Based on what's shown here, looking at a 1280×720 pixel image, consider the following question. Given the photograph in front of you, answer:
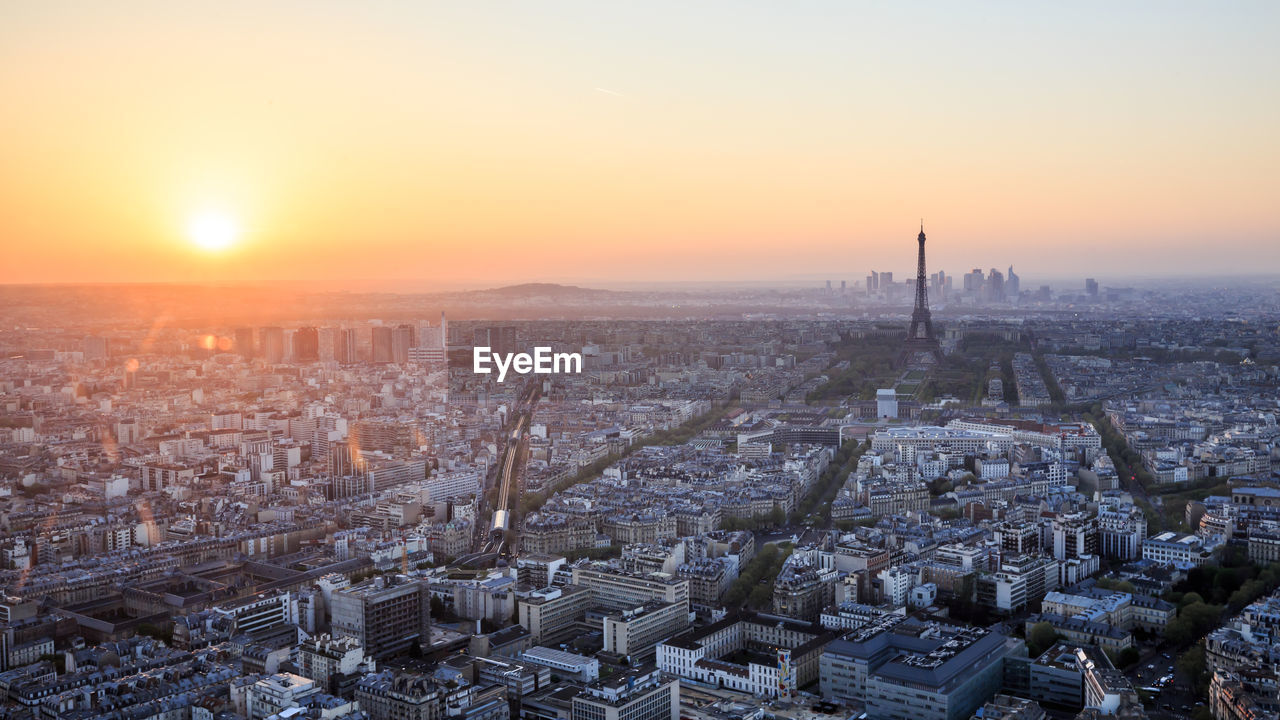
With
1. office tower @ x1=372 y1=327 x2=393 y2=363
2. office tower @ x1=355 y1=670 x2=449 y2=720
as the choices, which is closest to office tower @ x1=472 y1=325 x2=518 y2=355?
office tower @ x1=372 y1=327 x2=393 y2=363

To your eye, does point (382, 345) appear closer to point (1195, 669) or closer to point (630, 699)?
point (630, 699)

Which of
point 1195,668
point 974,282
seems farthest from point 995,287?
point 1195,668

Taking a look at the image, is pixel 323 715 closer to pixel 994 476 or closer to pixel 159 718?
pixel 159 718

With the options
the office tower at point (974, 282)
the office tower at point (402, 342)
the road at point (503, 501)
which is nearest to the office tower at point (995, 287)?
the office tower at point (974, 282)

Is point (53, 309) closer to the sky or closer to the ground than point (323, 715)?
closer to the sky

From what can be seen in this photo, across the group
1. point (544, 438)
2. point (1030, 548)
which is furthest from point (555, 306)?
point (1030, 548)

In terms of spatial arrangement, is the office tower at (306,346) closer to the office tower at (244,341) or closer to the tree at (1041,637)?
the office tower at (244,341)
